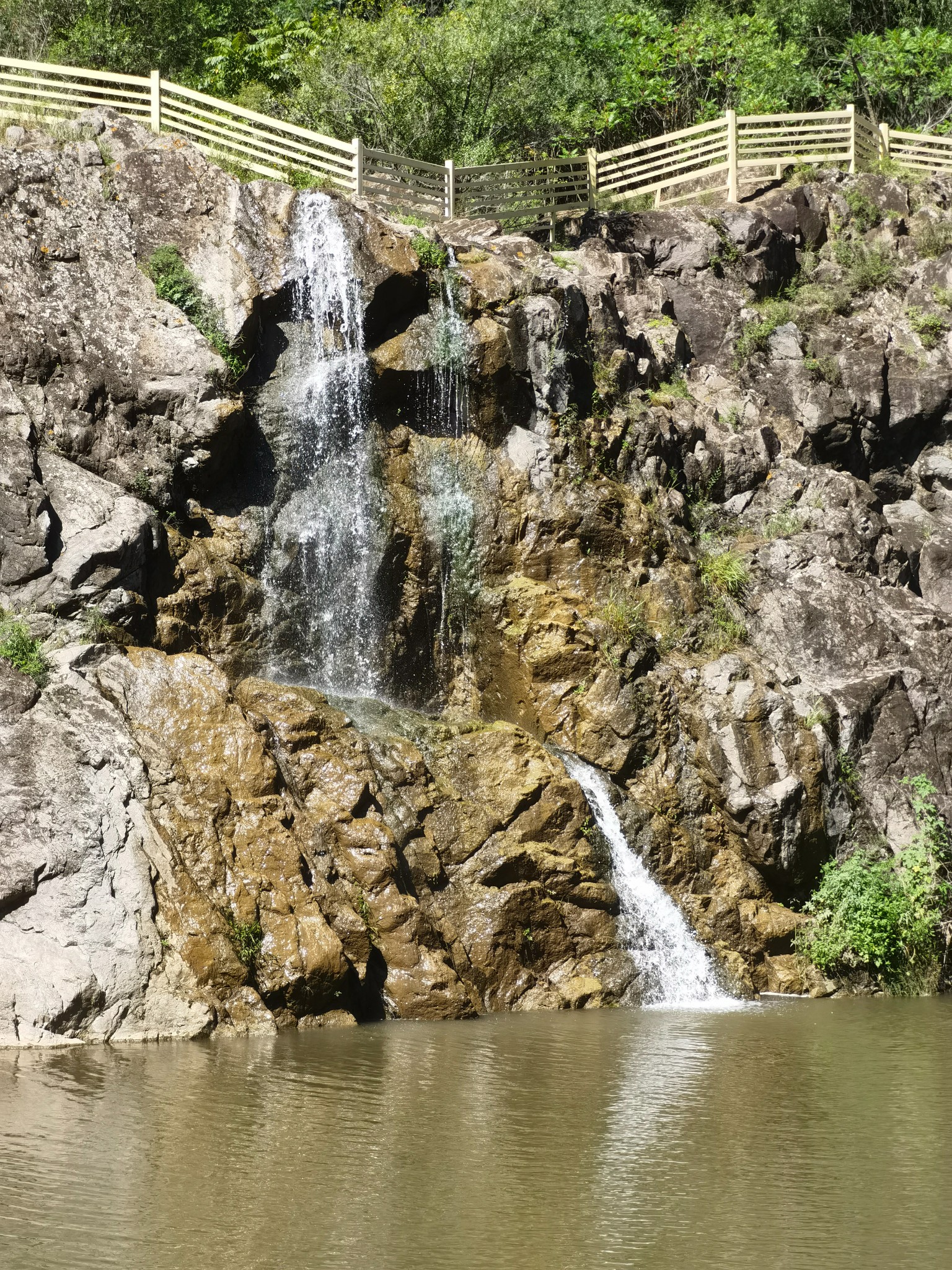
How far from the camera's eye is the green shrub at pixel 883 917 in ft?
55.2

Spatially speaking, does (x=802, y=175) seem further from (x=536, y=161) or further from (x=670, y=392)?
(x=670, y=392)

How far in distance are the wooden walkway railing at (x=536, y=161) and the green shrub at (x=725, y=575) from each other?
918 cm

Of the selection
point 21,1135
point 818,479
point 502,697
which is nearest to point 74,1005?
point 21,1135

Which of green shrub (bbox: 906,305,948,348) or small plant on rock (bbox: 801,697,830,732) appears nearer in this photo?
small plant on rock (bbox: 801,697,830,732)

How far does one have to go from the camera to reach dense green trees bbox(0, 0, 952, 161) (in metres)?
31.2

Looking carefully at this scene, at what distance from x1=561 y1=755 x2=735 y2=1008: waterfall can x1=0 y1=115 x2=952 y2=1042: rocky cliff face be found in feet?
0.96

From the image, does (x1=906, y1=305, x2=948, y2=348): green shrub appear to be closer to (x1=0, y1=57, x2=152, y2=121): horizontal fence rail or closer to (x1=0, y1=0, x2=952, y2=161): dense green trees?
(x1=0, y1=0, x2=952, y2=161): dense green trees

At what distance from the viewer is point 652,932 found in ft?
53.0

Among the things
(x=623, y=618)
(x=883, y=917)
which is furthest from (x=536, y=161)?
(x=883, y=917)

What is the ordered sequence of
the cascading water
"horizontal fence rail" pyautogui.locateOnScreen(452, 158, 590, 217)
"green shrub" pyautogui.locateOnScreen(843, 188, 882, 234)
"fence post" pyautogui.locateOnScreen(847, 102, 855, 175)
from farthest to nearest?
1. "fence post" pyautogui.locateOnScreen(847, 102, 855, 175)
2. "green shrub" pyautogui.locateOnScreen(843, 188, 882, 234)
3. "horizontal fence rail" pyautogui.locateOnScreen(452, 158, 590, 217)
4. the cascading water

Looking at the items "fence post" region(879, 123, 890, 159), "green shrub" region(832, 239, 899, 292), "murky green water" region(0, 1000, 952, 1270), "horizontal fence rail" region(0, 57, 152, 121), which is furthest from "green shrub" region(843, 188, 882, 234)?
"murky green water" region(0, 1000, 952, 1270)

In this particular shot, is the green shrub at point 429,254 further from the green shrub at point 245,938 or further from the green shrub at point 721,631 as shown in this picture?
the green shrub at point 245,938

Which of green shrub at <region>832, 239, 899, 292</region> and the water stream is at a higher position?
green shrub at <region>832, 239, 899, 292</region>

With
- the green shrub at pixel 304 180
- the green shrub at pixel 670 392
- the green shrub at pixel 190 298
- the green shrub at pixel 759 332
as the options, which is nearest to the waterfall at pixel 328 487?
the green shrub at pixel 190 298
